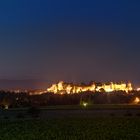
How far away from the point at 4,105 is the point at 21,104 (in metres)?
11.0

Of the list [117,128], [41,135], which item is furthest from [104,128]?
[41,135]

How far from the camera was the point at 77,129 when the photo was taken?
208ft

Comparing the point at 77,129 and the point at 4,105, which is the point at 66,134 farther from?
the point at 4,105

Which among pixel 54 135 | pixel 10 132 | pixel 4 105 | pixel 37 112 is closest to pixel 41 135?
pixel 54 135

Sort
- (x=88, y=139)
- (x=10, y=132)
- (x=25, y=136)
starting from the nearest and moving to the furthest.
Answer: (x=88, y=139), (x=25, y=136), (x=10, y=132)

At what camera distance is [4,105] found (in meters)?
170

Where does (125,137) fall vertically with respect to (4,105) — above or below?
below

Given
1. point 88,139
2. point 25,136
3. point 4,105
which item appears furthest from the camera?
point 4,105

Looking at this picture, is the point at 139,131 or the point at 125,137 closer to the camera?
the point at 125,137

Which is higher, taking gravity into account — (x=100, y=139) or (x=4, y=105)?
(x=4, y=105)

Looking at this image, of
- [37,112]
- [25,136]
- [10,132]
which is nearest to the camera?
[25,136]

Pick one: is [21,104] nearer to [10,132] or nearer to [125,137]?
[10,132]

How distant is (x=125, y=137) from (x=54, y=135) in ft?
28.1

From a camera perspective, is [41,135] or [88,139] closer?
[88,139]
